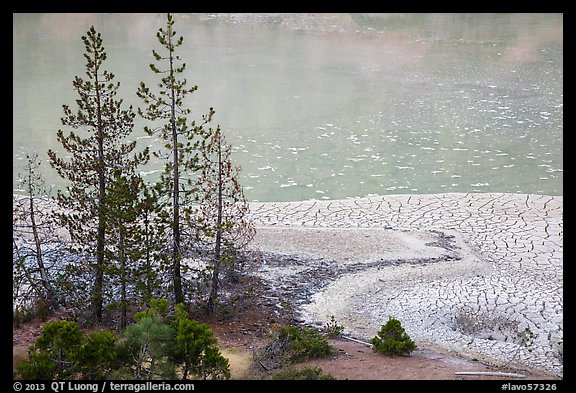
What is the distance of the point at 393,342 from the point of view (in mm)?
10930

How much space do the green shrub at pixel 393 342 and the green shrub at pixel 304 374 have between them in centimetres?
139

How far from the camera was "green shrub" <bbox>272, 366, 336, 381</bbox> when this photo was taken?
31.0 feet

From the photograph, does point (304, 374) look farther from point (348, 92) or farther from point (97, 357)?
point (348, 92)

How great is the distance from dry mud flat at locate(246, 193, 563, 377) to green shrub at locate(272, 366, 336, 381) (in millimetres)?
2581

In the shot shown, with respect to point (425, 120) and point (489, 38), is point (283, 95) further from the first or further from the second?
point (489, 38)

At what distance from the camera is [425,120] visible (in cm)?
Result: 2847

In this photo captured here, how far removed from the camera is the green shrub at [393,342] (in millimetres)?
10930

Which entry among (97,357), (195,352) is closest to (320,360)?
(195,352)

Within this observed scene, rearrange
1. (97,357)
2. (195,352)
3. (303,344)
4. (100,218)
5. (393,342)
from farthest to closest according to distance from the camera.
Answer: (100,218), (393,342), (303,344), (195,352), (97,357)

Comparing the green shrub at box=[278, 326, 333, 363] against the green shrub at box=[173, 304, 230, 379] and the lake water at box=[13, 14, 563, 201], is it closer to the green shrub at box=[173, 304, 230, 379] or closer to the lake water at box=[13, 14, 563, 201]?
the green shrub at box=[173, 304, 230, 379]

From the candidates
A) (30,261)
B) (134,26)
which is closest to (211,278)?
(30,261)

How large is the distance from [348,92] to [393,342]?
2226 cm

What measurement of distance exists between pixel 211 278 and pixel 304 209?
20.1 ft

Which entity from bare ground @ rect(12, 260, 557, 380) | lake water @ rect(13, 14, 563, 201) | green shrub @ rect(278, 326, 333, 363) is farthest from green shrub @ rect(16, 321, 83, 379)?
lake water @ rect(13, 14, 563, 201)
